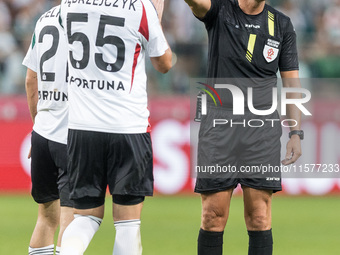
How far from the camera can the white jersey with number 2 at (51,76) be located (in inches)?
204

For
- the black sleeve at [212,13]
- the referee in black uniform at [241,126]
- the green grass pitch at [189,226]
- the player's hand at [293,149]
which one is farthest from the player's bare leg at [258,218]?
the green grass pitch at [189,226]

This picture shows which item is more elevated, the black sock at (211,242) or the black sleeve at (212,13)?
the black sleeve at (212,13)

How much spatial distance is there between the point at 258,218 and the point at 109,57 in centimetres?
163

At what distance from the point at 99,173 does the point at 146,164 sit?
1.05ft

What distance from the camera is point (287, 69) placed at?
535 centimetres

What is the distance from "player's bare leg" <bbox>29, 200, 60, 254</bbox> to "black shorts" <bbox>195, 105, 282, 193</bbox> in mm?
1148

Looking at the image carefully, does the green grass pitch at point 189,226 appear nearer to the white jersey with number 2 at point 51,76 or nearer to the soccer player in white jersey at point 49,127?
the soccer player in white jersey at point 49,127

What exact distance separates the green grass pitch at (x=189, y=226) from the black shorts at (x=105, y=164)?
2.50 meters

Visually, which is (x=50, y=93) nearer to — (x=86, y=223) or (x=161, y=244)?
(x=86, y=223)

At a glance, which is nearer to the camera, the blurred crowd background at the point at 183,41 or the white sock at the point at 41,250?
the white sock at the point at 41,250

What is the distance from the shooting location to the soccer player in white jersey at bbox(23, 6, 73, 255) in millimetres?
5191

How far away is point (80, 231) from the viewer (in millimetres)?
4578

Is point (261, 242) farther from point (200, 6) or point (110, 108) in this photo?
point (200, 6)

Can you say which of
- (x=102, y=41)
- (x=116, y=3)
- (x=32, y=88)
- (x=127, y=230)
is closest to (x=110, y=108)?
(x=102, y=41)
